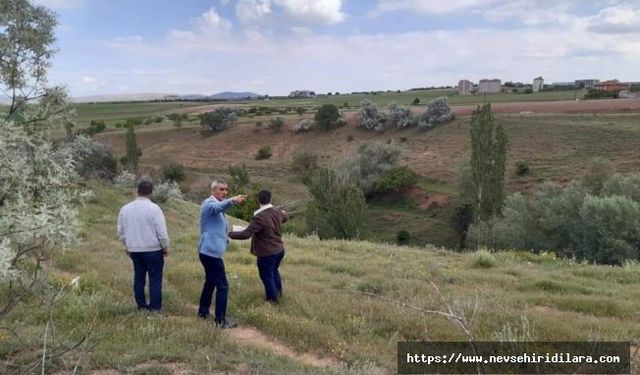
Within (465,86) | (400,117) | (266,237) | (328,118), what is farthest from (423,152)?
(465,86)

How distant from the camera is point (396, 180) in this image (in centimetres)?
5109

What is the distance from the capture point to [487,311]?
24.3 ft

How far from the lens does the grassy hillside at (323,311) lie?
5371mm

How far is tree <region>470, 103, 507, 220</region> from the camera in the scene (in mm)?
38188

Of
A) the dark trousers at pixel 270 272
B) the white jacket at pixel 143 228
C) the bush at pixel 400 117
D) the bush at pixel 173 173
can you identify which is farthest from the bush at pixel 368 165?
the white jacket at pixel 143 228

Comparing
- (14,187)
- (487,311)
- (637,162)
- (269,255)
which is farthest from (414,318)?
(637,162)

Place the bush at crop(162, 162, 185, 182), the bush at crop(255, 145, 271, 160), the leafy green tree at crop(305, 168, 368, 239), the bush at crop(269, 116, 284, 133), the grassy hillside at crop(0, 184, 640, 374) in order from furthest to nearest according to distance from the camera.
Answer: the bush at crop(269, 116, 284, 133), the bush at crop(255, 145, 271, 160), the bush at crop(162, 162, 185, 182), the leafy green tree at crop(305, 168, 368, 239), the grassy hillside at crop(0, 184, 640, 374)

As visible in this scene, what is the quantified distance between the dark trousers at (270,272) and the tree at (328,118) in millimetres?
72511

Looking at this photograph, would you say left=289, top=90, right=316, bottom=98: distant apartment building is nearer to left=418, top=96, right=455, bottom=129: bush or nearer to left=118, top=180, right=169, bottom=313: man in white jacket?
left=418, top=96, right=455, bottom=129: bush

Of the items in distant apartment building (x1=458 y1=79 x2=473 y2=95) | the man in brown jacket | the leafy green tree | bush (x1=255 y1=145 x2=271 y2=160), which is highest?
distant apartment building (x1=458 y1=79 x2=473 y2=95)

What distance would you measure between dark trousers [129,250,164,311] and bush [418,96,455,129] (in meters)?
67.1

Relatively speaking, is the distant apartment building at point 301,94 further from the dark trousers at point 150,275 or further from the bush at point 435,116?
the dark trousers at point 150,275

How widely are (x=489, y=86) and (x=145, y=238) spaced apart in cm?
13810

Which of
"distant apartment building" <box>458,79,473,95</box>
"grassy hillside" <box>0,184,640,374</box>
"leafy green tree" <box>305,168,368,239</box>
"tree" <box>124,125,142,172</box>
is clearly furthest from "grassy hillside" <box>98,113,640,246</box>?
"distant apartment building" <box>458,79,473,95</box>
